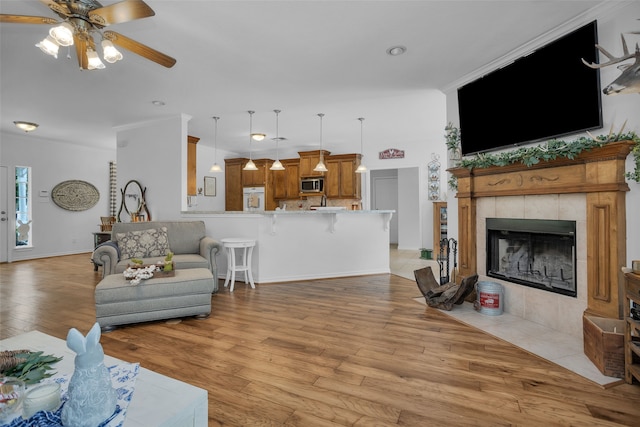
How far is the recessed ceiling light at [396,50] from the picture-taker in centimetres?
308

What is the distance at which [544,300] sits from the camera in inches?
113

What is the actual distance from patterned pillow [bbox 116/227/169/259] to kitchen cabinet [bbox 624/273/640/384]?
4603mm

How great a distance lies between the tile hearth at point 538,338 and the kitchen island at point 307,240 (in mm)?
1617

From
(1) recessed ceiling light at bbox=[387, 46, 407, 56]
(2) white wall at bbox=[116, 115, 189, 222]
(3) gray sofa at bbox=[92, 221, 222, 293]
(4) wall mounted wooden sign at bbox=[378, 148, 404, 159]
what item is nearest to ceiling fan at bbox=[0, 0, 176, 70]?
(1) recessed ceiling light at bbox=[387, 46, 407, 56]

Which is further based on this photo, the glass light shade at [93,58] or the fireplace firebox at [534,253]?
the fireplace firebox at [534,253]

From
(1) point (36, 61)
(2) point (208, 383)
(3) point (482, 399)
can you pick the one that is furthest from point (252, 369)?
(1) point (36, 61)

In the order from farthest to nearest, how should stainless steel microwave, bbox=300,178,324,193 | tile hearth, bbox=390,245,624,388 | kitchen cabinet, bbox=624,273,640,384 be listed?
stainless steel microwave, bbox=300,178,324,193
tile hearth, bbox=390,245,624,388
kitchen cabinet, bbox=624,273,640,384

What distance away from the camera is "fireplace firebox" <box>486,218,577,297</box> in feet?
9.02

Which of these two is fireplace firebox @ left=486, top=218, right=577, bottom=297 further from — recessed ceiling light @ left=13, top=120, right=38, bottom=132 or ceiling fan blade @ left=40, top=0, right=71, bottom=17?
recessed ceiling light @ left=13, top=120, right=38, bottom=132

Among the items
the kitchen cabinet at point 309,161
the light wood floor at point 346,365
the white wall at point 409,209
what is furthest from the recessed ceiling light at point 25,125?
the white wall at point 409,209

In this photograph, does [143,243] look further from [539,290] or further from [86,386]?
[539,290]

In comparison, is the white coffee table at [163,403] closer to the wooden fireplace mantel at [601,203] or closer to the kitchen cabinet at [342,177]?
the wooden fireplace mantel at [601,203]

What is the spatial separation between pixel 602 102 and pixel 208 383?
139 inches

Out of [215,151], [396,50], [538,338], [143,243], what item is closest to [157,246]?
[143,243]
